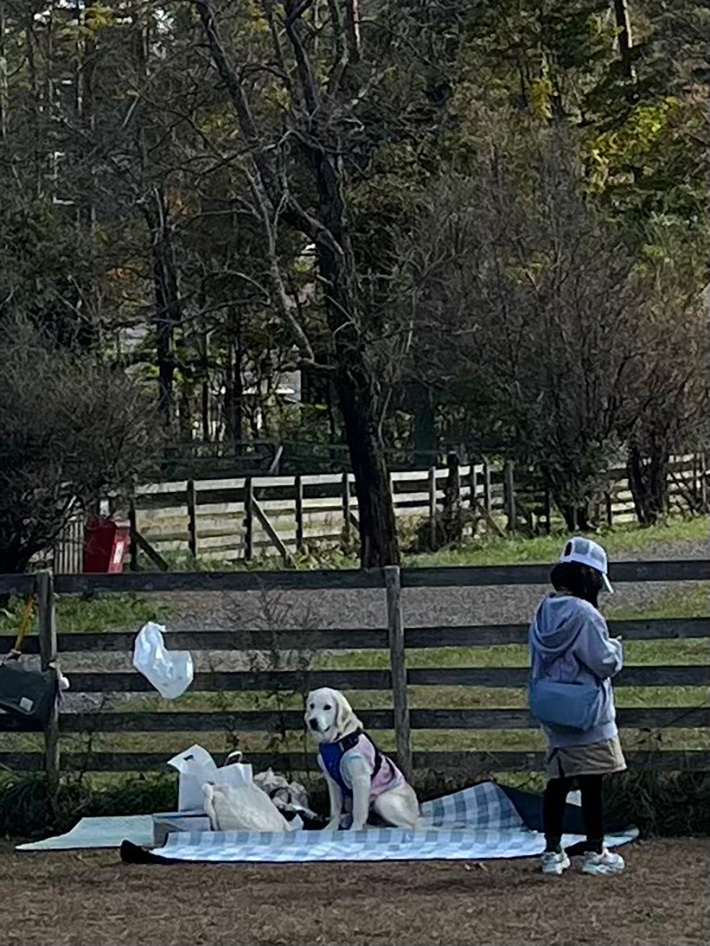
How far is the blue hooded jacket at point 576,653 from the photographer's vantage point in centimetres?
703

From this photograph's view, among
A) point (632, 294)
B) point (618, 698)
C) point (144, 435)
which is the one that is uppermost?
point (632, 294)

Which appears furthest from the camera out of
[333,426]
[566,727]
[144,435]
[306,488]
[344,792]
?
[333,426]

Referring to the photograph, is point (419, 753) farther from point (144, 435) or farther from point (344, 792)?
point (144, 435)

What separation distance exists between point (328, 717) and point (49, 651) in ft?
5.69

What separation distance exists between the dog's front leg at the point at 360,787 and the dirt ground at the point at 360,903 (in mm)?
439

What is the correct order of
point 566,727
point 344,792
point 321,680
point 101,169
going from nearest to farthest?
point 566,727 < point 344,792 < point 321,680 < point 101,169

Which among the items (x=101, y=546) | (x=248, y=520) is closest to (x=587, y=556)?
(x=101, y=546)

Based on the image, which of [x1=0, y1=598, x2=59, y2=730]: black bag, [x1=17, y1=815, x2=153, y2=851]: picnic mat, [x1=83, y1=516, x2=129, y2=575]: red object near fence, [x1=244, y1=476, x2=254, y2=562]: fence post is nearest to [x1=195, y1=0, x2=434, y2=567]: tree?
[x1=244, y1=476, x2=254, y2=562]: fence post

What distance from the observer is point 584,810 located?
7137 millimetres

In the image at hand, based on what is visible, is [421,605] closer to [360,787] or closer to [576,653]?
[360,787]

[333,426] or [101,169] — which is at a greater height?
[101,169]

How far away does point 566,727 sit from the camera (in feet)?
23.2

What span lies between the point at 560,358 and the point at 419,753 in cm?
1988

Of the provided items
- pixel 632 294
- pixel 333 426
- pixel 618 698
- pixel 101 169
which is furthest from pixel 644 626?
pixel 333 426
